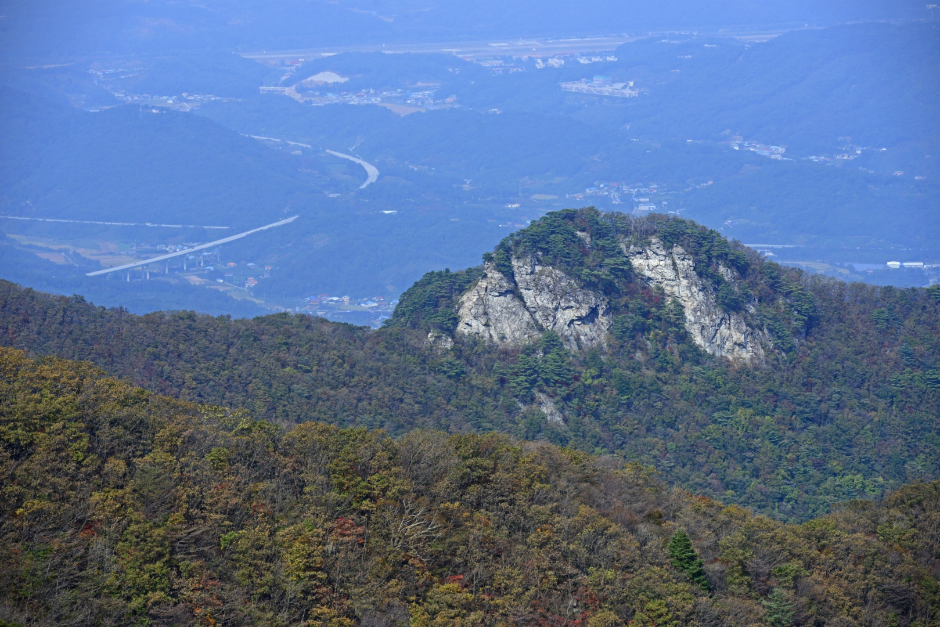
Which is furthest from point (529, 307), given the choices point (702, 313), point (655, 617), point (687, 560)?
point (655, 617)

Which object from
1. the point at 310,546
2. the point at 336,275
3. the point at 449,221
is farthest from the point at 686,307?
the point at 449,221

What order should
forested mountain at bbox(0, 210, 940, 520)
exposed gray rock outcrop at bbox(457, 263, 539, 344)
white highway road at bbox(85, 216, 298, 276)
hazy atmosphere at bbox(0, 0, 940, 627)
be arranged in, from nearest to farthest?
hazy atmosphere at bbox(0, 0, 940, 627) < forested mountain at bbox(0, 210, 940, 520) < exposed gray rock outcrop at bbox(457, 263, 539, 344) < white highway road at bbox(85, 216, 298, 276)

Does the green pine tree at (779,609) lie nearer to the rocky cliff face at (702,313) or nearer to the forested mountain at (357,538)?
the forested mountain at (357,538)

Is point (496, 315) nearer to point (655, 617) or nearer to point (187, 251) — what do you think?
point (655, 617)

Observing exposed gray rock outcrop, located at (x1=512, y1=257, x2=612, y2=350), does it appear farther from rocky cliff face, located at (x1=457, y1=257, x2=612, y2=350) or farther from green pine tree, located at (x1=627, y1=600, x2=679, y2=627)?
green pine tree, located at (x1=627, y1=600, x2=679, y2=627)

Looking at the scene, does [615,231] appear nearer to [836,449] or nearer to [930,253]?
[836,449]

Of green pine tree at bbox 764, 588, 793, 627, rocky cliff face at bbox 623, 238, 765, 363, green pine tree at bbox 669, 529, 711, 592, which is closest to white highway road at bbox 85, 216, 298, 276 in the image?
rocky cliff face at bbox 623, 238, 765, 363
